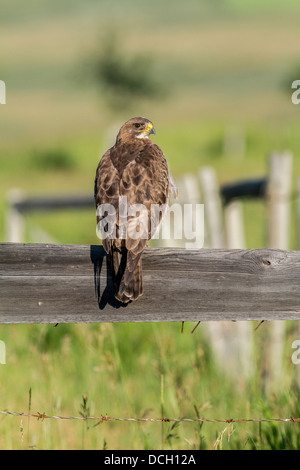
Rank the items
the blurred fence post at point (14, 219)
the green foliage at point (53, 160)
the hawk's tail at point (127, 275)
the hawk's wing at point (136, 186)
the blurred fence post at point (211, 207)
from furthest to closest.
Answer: the green foliage at point (53, 160) → the blurred fence post at point (14, 219) → the blurred fence post at point (211, 207) → the hawk's wing at point (136, 186) → the hawk's tail at point (127, 275)

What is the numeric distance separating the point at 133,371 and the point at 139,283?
3639 millimetres

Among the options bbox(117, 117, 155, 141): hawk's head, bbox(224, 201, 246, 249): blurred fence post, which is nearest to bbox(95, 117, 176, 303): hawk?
bbox(117, 117, 155, 141): hawk's head

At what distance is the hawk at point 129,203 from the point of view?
3.14 metres

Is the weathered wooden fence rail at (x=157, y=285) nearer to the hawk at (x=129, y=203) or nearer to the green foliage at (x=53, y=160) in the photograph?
the hawk at (x=129, y=203)

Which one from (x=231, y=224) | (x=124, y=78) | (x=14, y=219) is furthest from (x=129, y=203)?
(x=124, y=78)

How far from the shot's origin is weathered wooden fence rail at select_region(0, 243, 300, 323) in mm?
3082

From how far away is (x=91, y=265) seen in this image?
3.15 meters

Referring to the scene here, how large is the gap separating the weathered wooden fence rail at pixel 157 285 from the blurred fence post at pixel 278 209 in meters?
Result: 3.46

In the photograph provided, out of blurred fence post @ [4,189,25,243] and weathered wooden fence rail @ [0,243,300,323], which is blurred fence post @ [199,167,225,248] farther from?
weathered wooden fence rail @ [0,243,300,323]

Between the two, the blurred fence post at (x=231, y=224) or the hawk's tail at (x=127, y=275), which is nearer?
the hawk's tail at (x=127, y=275)

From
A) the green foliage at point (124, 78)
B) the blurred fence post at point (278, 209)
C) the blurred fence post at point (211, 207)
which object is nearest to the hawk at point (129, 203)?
the blurred fence post at point (278, 209)

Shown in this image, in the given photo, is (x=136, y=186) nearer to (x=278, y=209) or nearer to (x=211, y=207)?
(x=278, y=209)

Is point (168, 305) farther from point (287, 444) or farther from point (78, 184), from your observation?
point (78, 184)
